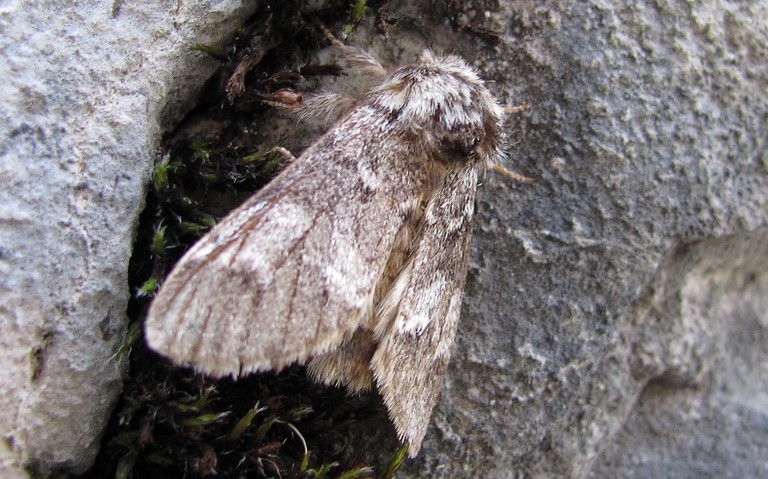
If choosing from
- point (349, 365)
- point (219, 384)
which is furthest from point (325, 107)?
point (219, 384)

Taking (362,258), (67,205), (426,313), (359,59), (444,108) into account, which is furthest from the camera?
(359,59)

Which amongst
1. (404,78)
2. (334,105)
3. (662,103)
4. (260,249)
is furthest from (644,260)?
(260,249)

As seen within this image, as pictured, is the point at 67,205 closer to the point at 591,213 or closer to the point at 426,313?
the point at 426,313

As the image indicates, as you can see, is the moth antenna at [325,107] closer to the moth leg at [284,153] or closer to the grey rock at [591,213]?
the moth leg at [284,153]

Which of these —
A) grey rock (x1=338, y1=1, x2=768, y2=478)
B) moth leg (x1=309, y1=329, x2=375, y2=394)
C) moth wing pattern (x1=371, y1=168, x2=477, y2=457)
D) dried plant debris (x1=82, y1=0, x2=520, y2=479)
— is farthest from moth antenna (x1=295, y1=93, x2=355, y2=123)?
moth leg (x1=309, y1=329, x2=375, y2=394)

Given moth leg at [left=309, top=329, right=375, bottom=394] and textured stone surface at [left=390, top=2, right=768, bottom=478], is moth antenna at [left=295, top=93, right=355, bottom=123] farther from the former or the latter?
moth leg at [left=309, top=329, right=375, bottom=394]

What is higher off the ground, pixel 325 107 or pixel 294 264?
pixel 325 107
